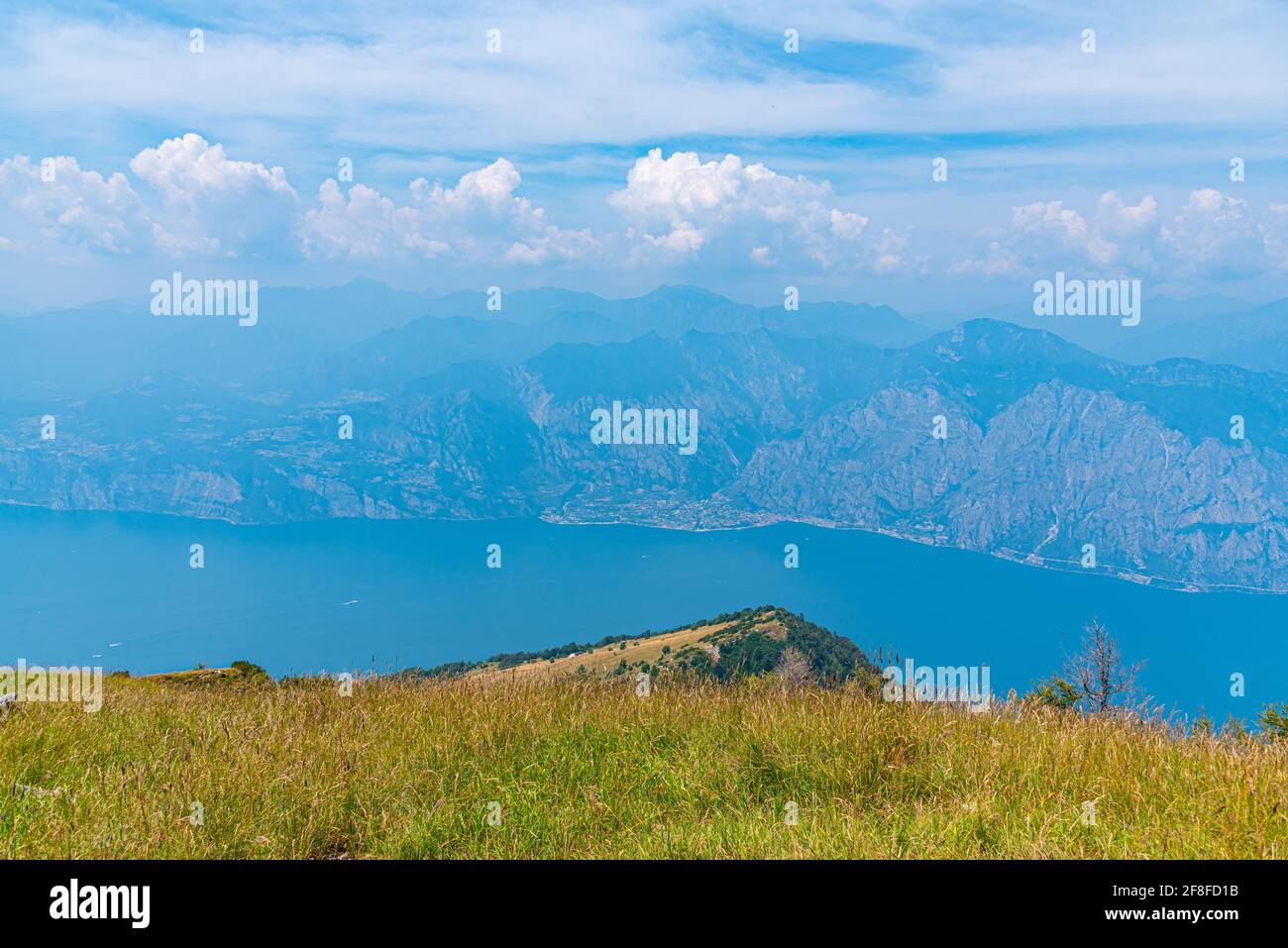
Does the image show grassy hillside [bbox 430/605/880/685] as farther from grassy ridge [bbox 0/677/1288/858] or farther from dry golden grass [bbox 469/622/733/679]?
grassy ridge [bbox 0/677/1288/858]

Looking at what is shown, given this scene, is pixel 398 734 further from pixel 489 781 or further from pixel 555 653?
pixel 555 653

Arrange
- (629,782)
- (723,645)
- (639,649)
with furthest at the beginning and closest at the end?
(639,649), (723,645), (629,782)

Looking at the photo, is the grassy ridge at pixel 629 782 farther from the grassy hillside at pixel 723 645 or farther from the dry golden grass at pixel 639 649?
the dry golden grass at pixel 639 649

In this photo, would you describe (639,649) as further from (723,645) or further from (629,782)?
(629,782)

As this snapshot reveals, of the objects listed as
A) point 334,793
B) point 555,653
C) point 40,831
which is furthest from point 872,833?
point 555,653

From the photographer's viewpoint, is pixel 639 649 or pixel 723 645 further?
pixel 639 649

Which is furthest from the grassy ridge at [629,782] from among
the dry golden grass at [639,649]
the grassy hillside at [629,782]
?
the dry golden grass at [639,649]

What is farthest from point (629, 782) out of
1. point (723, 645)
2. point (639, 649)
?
point (639, 649)

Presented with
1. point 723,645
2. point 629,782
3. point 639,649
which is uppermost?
point 629,782
